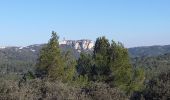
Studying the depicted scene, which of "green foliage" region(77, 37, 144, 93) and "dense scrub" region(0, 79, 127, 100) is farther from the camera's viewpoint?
"green foliage" region(77, 37, 144, 93)

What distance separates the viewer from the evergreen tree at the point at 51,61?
4462 cm

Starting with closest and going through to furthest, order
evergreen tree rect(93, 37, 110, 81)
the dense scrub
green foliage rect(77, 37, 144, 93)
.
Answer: the dense scrub, green foliage rect(77, 37, 144, 93), evergreen tree rect(93, 37, 110, 81)

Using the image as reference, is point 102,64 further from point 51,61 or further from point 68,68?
point 51,61

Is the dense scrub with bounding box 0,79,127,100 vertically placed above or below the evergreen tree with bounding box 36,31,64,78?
below

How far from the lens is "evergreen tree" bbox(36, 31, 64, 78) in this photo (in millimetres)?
44625

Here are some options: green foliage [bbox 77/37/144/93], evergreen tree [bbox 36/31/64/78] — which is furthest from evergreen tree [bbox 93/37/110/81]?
evergreen tree [bbox 36/31/64/78]

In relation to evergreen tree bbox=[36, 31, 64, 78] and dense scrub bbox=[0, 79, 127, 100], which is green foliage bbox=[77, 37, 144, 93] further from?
dense scrub bbox=[0, 79, 127, 100]

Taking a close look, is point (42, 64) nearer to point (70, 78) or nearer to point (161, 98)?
point (70, 78)

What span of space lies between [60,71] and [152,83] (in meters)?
16.6

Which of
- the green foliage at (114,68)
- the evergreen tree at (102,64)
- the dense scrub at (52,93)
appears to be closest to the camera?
the dense scrub at (52,93)

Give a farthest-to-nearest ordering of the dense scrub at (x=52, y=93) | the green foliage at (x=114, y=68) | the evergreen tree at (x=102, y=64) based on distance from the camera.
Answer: the evergreen tree at (x=102, y=64) → the green foliage at (x=114, y=68) → the dense scrub at (x=52, y=93)

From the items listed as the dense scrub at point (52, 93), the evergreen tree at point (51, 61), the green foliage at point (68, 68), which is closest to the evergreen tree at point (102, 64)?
the green foliage at point (68, 68)

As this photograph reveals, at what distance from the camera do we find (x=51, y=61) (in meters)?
44.7

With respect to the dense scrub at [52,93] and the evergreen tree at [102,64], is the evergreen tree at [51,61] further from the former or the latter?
the dense scrub at [52,93]
